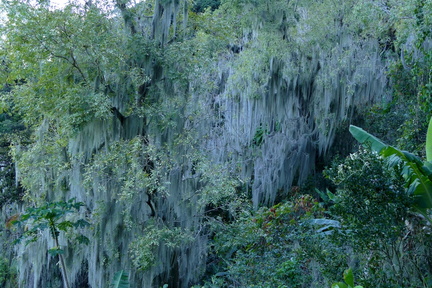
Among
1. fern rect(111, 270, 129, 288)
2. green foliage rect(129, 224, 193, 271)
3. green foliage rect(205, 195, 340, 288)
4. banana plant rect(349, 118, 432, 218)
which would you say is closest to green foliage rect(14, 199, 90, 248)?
fern rect(111, 270, 129, 288)

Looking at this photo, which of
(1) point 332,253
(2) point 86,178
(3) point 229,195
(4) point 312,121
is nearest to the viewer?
(1) point 332,253

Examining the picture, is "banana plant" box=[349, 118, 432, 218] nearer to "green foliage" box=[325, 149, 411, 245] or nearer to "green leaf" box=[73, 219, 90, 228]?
"green foliage" box=[325, 149, 411, 245]

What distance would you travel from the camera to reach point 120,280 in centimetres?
A: 853

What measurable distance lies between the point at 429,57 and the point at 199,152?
16.2 feet

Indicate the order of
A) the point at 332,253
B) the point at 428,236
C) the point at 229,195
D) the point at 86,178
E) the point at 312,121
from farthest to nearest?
the point at 312,121
the point at 229,195
the point at 86,178
the point at 332,253
the point at 428,236

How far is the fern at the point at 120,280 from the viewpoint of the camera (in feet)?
27.8

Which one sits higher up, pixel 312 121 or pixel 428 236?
pixel 312 121

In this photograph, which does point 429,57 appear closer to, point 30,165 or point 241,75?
point 241,75

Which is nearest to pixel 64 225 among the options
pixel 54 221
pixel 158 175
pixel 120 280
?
pixel 54 221

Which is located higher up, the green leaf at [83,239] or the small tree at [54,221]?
the small tree at [54,221]

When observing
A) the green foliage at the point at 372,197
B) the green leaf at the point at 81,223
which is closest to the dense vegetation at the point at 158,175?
the green foliage at the point at 372,197

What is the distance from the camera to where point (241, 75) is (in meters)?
14.0

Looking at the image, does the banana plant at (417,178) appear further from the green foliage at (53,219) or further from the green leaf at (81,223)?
the green foliage at (53,219)

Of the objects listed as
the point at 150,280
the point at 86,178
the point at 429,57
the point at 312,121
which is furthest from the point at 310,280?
the point at 312,121
